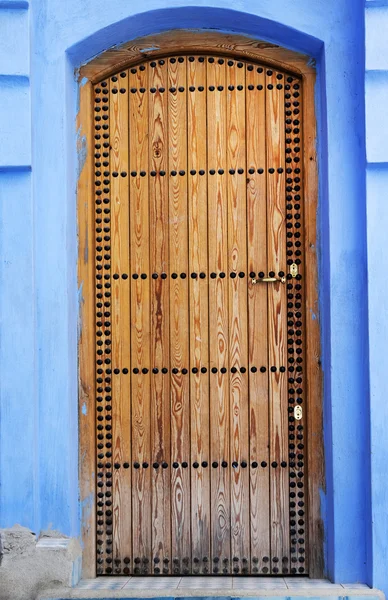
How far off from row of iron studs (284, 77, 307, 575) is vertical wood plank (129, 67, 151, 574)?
2.09 feet

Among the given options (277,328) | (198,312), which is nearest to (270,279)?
(277,328)

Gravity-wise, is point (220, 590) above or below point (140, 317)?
below

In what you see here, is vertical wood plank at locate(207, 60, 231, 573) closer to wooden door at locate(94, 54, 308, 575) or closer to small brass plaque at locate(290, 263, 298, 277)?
wooden door at locate(94, 54, 308, 575)

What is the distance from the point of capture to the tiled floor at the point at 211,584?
9.55ft

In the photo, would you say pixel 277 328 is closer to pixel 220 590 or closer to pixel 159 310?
pixel 159 310

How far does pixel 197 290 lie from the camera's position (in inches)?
126

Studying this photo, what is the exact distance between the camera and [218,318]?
320 cm

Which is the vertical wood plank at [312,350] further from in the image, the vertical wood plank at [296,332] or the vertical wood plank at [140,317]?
the vertical wood plank at [140,317]

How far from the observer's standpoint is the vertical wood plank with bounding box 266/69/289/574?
3150mm

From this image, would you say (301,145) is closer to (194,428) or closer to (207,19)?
(207,19)

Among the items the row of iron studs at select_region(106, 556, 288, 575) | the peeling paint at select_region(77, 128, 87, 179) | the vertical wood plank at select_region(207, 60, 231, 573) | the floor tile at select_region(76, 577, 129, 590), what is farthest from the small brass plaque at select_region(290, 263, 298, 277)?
the floor tile at select_region(76, 577, 129, 590)

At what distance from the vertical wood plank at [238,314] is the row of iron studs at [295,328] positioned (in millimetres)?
196

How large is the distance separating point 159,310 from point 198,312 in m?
0.18

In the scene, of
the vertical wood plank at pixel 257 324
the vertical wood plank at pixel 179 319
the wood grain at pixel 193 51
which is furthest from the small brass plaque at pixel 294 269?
the wood grain at pixel 193 51
